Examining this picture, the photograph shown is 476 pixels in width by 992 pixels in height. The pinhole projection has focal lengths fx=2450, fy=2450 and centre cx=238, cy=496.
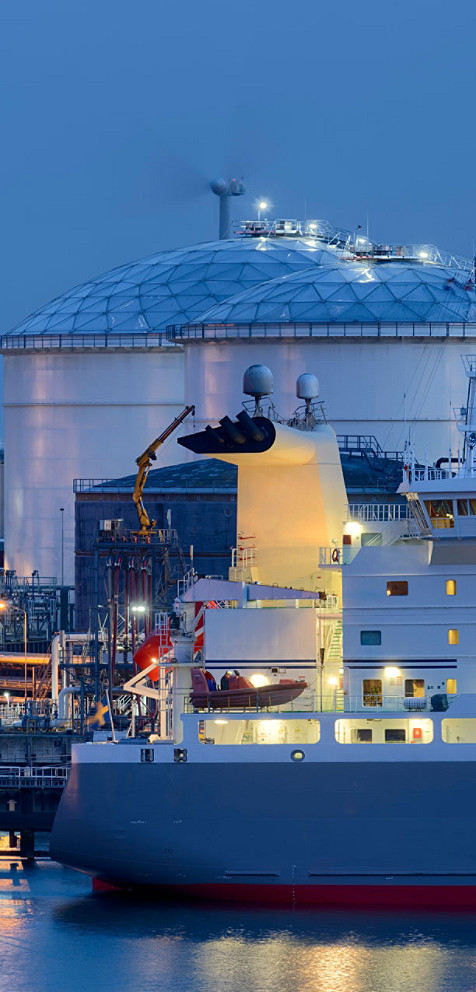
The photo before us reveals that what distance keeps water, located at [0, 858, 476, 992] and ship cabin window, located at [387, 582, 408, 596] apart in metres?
7.26

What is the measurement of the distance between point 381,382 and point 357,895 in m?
36.7

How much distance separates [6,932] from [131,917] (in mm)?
2809

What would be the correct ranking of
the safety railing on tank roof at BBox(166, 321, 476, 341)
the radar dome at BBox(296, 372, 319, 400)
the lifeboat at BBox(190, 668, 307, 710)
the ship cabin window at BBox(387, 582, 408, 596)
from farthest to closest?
the safety railing on tank roof at BBox(166, 321, 476, 341), the radar dome at BBox(296, 372, 319, 400), the ship cabin window at BBox(387, 582, 408, 596), the lifeboat at BBox(190, 668, 307, 710)

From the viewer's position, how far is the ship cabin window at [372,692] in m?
54.8

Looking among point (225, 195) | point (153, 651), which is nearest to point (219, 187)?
point (225, 195)

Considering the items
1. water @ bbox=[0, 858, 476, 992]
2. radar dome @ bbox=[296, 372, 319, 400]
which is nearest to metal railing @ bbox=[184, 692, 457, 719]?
water @ bbox=[0, 858, 476, 992]

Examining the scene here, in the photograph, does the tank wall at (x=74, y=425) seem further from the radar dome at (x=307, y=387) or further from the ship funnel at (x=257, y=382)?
the ship funnel at (x=257, y=382)

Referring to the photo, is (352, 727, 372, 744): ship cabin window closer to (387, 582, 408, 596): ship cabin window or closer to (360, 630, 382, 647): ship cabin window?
(360, 630, 382, 647): ship cabin window

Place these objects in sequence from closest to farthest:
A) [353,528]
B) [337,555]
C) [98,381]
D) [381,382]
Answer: [353,528] → [337,555] → [381,382] → [98,381]

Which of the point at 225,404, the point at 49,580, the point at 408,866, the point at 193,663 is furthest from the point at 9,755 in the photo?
the point at 49,580

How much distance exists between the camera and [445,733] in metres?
54.2

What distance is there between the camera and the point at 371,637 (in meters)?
55.2

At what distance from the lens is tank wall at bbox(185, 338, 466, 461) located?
87750 millimetres

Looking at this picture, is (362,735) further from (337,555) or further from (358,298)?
(358,298)
